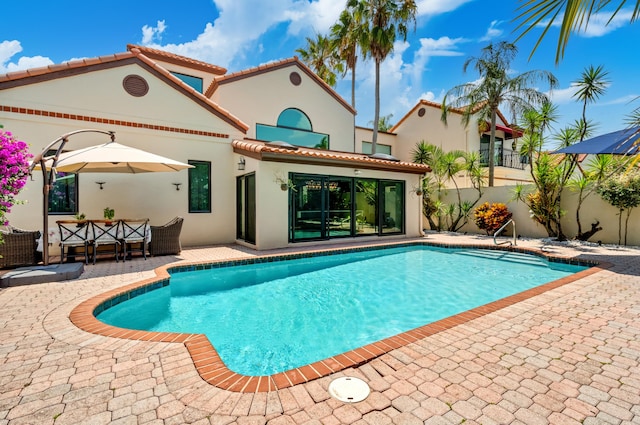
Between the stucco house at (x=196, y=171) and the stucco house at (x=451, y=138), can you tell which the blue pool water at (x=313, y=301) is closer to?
the stucco house at (x=196, y=171)

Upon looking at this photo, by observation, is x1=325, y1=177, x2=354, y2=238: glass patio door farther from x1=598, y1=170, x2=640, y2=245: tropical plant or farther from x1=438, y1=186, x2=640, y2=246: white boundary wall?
x1=598, y1=170, x2=640, y2=245: tropical plant

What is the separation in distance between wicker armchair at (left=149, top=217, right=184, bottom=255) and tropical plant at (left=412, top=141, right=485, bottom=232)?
39.2ft

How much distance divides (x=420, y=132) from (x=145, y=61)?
19310 mm

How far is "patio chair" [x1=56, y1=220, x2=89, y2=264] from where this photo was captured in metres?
8.41

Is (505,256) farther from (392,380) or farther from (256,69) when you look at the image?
(256,69)

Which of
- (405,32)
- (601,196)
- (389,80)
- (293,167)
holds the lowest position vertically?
(601,196)

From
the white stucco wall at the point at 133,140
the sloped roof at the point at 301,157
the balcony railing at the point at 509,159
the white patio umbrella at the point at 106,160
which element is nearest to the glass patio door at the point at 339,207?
the sloped roof at the point at 301,157

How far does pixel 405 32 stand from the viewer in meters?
19.1

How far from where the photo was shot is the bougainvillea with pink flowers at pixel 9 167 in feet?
19.5

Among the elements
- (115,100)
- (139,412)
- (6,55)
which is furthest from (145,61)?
(139,412)

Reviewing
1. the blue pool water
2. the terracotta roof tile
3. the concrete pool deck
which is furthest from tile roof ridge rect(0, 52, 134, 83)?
the concrete pool deck

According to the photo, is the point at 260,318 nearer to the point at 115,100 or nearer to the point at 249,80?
the point at 115,100

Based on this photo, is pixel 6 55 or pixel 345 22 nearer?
pixel 6 55

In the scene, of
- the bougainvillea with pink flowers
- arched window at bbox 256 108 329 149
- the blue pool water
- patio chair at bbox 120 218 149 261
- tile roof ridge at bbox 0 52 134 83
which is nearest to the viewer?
the blue pool water
